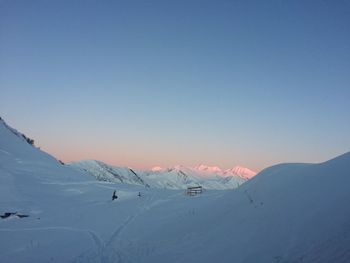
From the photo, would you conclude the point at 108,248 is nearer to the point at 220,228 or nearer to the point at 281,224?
the point at 220,228

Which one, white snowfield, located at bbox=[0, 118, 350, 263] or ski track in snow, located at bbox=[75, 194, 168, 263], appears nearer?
white snowfield, located at bbox=[0, 118, 350, 263]

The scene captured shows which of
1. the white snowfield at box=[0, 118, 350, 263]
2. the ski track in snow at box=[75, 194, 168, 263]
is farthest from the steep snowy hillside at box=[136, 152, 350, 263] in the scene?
the ski track in snow at box=[75, 194, 168, 263]

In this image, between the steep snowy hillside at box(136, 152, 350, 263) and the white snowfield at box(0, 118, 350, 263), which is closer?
the steep snowy hillside at box(136, 152, 350, 263)

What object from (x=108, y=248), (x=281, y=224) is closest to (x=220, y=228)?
(x=281, y=224)

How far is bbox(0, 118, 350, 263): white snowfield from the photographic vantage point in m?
13.3

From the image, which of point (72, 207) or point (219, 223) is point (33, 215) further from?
point (219, 223)

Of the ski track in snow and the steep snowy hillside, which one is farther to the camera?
the ski track in snow

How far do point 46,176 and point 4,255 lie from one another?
4431 cm

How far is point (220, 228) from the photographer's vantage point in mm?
18891

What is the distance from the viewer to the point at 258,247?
14.4 meters

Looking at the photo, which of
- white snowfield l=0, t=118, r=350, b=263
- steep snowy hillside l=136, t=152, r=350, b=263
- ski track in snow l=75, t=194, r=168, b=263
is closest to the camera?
steep snowy hillside l=136, t=152, r=350, b=263

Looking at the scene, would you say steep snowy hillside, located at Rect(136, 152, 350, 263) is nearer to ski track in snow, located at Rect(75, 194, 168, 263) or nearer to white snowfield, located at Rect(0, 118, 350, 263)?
white snowfield, located at Rect(0, 118, 350, 263)

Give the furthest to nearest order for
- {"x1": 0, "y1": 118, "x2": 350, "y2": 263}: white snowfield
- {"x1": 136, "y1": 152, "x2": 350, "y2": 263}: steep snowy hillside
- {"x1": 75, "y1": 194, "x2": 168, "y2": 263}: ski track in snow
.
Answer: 1. {"x1": 75, "y1": 194, "x2": 168, "y2": 263}: ski track in snow
2. {"x1": 0, "y1": 118, "x2": 350, "y2": 263}: white snowfield
3. {"x1": 136, "y1": 152, "x2": 350, "y2": 263}: steep snowy hillside

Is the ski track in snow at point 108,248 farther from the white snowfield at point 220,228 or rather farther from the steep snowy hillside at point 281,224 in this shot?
the steep snowy hillside at point 281,224
